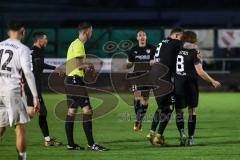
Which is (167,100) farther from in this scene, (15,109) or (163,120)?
(15,109)

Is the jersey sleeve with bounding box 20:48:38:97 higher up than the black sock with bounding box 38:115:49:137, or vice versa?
the jersey sleeve with bounding box 20:48:38:97

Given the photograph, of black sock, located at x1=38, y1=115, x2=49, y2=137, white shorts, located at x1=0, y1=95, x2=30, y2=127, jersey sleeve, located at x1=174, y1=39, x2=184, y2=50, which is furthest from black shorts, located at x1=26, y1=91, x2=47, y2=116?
white shorts, located at x1=0, y1=95, x2=30, y2=127

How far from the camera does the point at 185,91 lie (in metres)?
15.0

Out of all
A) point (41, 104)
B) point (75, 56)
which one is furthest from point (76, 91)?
point (41, 104)

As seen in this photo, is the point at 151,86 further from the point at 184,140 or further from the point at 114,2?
the point at 114,2

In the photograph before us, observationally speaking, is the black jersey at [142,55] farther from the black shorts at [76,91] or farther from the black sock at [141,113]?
the black shorts at [76,91]

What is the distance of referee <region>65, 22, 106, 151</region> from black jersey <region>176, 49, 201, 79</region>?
1.96m

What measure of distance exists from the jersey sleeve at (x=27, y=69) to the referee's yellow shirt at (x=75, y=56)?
2.98 metres

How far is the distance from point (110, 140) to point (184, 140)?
1788mm

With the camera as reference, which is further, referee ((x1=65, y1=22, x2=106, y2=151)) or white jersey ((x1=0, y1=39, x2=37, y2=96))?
referee ((x1=65, y1=22, x2=106, y2=151))

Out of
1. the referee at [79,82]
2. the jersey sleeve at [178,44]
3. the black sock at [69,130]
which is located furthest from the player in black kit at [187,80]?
the black sock at [69,130]

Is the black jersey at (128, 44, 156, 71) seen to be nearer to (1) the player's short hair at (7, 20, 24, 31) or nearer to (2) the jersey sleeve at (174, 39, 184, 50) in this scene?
(2) the jersey sleeve at (174, 39, 184, 50)

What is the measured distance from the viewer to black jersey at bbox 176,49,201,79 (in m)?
14.9

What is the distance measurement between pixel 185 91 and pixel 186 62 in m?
0.60
